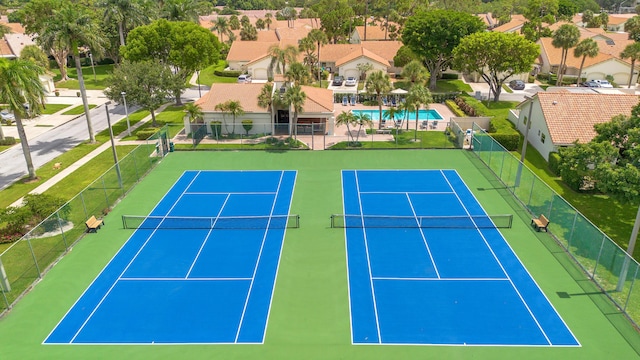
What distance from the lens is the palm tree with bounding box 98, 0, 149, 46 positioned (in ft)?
190

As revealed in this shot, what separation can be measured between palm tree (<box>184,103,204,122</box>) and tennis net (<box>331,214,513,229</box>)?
20.7m

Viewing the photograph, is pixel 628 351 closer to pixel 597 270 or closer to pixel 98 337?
pixel 597 270

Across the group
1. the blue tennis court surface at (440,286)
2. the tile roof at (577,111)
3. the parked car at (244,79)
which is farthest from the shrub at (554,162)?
the parked car at (244,79)

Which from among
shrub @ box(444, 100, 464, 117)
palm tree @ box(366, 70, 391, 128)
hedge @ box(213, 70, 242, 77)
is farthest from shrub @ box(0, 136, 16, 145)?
shrub @ box(444, 100, 464, 117)

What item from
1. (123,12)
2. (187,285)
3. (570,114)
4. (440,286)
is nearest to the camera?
(440,286)

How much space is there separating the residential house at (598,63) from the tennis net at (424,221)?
162ft

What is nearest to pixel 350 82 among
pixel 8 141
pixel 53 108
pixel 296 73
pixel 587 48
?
pixel 296 73

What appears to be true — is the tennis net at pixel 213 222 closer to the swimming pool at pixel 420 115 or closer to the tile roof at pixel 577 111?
the tile roof at pixel 577 111

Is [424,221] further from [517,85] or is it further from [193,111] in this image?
[517,85]

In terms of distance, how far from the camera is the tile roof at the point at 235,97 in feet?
140

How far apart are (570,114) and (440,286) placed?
23480 mm

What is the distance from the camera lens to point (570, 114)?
120ft

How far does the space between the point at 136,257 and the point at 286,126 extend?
2304cm

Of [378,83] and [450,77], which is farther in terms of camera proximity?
[450,77]
